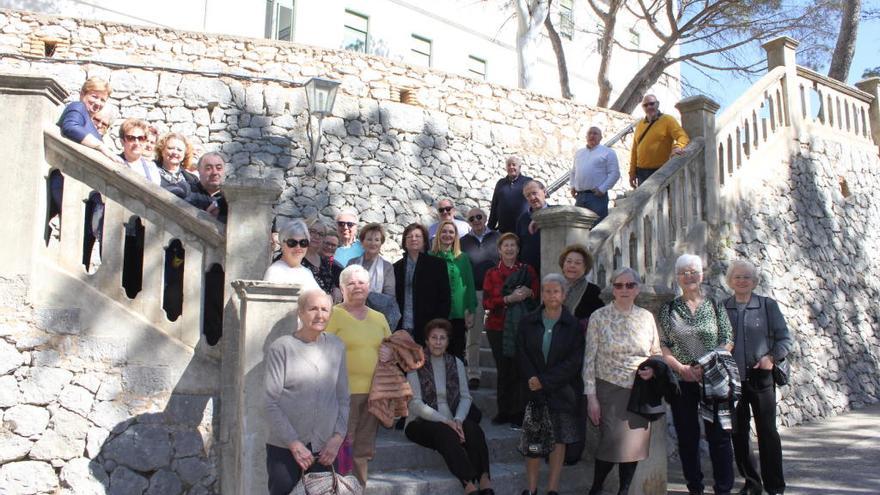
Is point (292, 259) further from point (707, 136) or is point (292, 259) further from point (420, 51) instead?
point (420, 51)

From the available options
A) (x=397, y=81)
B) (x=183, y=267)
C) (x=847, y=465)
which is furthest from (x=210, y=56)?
(x=847, y=465)

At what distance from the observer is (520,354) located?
531 centimetres

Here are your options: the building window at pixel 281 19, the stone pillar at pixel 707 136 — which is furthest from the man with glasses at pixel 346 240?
the building window at pixel 281 19

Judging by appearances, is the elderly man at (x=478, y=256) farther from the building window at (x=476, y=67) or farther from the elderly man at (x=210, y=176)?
the building window at (x=476, y=67)

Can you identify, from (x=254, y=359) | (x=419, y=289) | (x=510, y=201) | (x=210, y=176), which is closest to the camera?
(x=254, y=359)

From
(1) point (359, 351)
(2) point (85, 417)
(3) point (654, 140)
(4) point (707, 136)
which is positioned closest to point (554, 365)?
(1) point (359, 351)

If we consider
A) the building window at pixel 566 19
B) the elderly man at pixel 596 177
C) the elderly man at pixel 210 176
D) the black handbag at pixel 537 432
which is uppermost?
the building window at pixel 566 19

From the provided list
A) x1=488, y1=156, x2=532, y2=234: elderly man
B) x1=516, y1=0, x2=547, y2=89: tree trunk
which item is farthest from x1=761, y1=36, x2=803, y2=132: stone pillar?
x1=516, y1=0, x2=547, y2=89: tree trunk

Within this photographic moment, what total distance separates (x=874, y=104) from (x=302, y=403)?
11125mm

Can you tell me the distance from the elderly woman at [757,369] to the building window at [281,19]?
51.4 ft

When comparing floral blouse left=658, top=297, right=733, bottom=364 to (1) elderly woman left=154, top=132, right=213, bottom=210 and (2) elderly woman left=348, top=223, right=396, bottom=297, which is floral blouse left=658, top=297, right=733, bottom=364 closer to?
(2) elderly woman left=348, top=223, right=396, bottom=297

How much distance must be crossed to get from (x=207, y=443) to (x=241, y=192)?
62.7 inches

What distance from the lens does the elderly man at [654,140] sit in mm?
8062

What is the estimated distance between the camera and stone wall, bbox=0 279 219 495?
4.70 m
